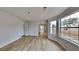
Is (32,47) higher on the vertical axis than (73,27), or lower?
lower

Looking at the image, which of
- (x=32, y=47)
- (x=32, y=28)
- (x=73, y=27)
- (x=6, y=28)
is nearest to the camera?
(x=73, y=27)

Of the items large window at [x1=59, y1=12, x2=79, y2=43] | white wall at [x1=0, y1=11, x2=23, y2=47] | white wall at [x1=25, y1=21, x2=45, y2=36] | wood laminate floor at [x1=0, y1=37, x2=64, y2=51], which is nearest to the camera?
large window at [x1=59, y1=12, x2=79, y2=43]

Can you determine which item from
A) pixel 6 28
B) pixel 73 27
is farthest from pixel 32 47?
pixel 73 27

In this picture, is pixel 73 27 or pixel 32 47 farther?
pixel 32 47

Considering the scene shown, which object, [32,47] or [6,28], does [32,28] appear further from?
[32,47]

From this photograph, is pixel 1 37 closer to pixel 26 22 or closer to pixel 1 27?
pixel 1 27

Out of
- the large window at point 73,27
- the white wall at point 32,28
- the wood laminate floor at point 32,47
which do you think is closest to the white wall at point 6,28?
the wood laminate floor at point 32,47

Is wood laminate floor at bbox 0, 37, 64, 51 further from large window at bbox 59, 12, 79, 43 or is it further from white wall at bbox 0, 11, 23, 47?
large window at bbox 59, 12, 79, 43

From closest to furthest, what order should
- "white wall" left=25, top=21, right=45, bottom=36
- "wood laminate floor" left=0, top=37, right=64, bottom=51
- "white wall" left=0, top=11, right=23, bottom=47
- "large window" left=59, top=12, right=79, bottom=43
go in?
1. "large window" left=59, top=12, right=79, bottom=43
2. "wood laminate floor" left=0, top=37, right=64, bottom=51
3. "white wall" left=0, top=11, right=23, bottom=47
4. "white wall" left=25, top=21, right=45, bottom=36

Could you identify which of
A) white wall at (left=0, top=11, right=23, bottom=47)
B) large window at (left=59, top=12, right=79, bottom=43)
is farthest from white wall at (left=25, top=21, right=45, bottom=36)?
large window at (left=59, top=12, right=79, bottom=43)

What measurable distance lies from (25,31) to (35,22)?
204 centimetres
